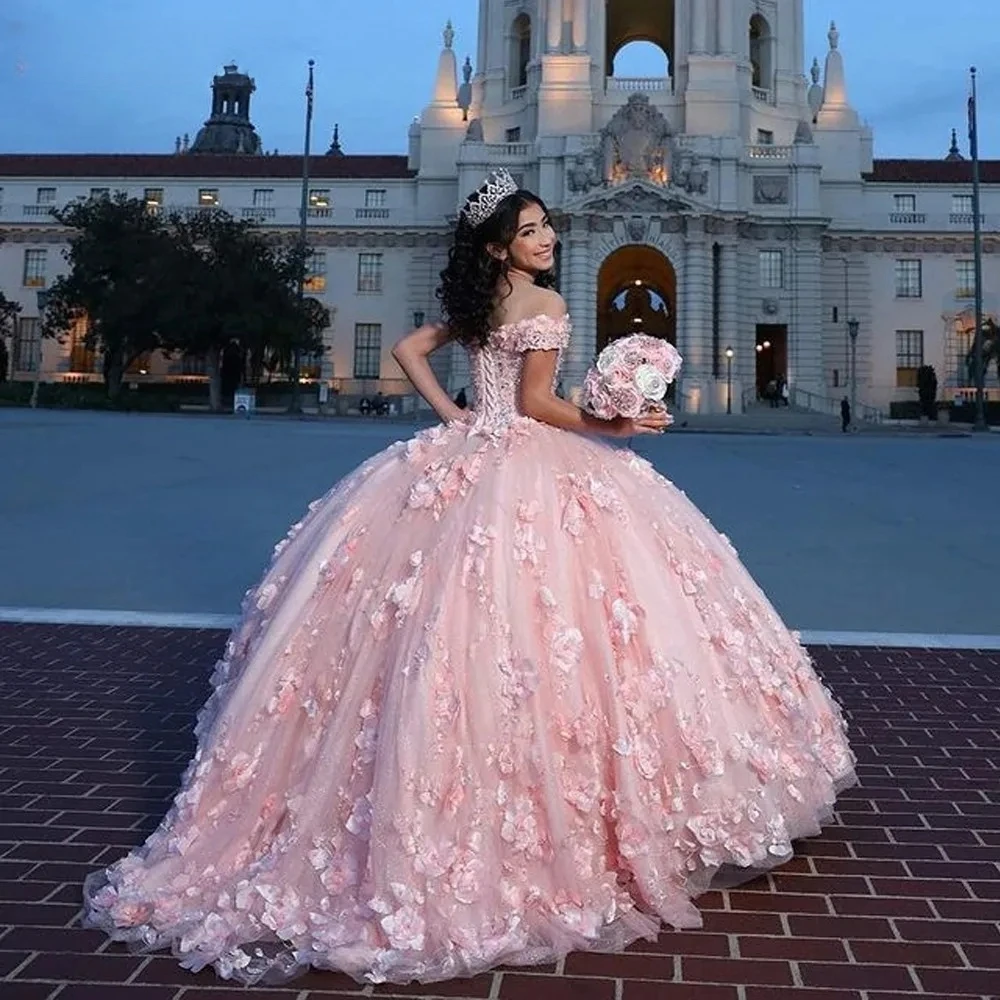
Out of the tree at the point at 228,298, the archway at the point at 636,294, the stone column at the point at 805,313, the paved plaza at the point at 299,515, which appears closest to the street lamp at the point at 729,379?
the archway at the point at 636,294

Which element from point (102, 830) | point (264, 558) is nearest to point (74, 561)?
point (264, 558)

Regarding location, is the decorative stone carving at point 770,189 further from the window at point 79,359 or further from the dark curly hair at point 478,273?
the dark curly hair at point 478,273

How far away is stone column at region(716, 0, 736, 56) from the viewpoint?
48625 mm

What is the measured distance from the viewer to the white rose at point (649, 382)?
3178 millimetres

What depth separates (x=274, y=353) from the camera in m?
47.8

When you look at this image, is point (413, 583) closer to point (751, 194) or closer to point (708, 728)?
point (708, 728)

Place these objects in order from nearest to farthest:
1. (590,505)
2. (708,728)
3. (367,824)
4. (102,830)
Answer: (367,824)
(708,728)
(590,505)
(102,830)

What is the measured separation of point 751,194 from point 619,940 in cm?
5051

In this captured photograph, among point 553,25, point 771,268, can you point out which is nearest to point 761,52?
point 553,25

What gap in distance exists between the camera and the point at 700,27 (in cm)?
4891

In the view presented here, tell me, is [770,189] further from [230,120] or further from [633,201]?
[230,120]

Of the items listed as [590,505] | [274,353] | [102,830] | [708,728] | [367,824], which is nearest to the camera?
[367,824]

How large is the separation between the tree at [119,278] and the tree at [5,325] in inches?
331

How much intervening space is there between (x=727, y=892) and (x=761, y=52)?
56.1m
